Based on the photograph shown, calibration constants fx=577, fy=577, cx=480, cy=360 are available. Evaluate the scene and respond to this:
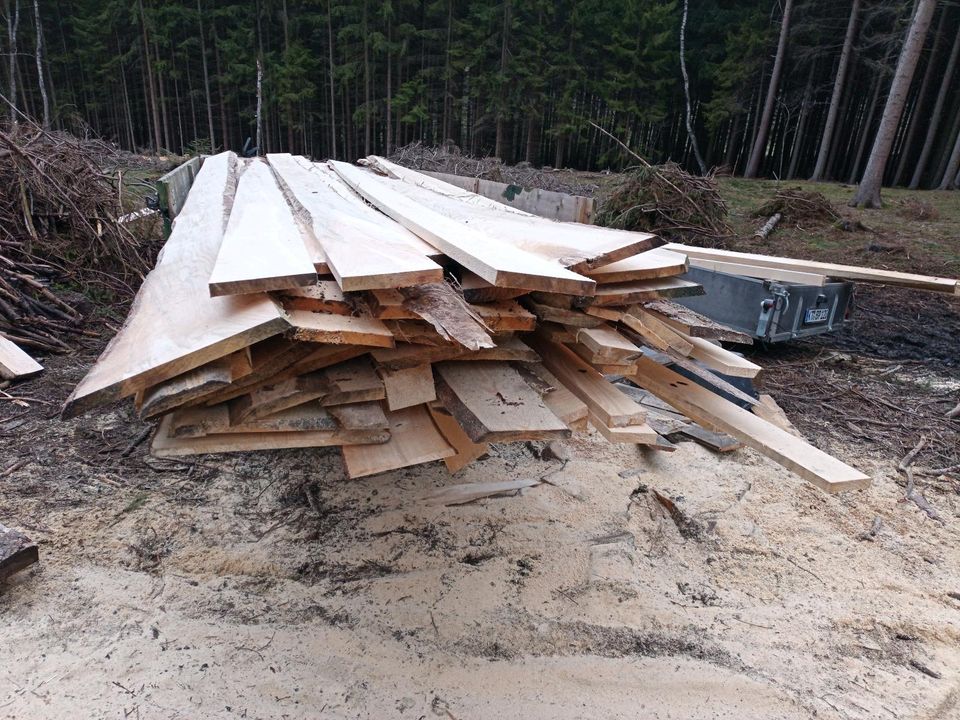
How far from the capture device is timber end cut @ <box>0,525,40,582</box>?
2535mm

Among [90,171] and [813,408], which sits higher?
[90,171]

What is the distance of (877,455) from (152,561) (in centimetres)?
491

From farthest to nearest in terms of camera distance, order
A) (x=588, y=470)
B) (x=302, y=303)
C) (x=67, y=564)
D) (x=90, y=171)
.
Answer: (x=90, y=171) → (x=588, y=470) → (x=67, y=564) → (x=302, y=303)

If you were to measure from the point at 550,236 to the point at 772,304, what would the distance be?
3672 mm

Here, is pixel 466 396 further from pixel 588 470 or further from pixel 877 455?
pixel 877 455

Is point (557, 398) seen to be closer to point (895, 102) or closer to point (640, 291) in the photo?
point (640, 291)

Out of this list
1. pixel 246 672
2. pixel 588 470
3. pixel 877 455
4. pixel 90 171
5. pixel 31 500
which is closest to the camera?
pixel 246 672

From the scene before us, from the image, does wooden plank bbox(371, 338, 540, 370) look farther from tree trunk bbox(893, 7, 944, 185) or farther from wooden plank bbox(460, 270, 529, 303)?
tree trunk bbox(893, 7, 944, 185)

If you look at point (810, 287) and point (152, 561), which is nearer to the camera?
point (152, 561)

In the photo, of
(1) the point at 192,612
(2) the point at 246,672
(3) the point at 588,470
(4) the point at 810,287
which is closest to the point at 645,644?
(3) the point at 588,470

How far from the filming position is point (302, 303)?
5.69 feet

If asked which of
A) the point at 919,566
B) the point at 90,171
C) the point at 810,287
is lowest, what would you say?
the point at 919,566

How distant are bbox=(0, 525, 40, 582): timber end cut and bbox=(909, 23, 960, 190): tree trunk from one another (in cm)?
2412

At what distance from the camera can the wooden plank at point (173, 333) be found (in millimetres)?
1447
